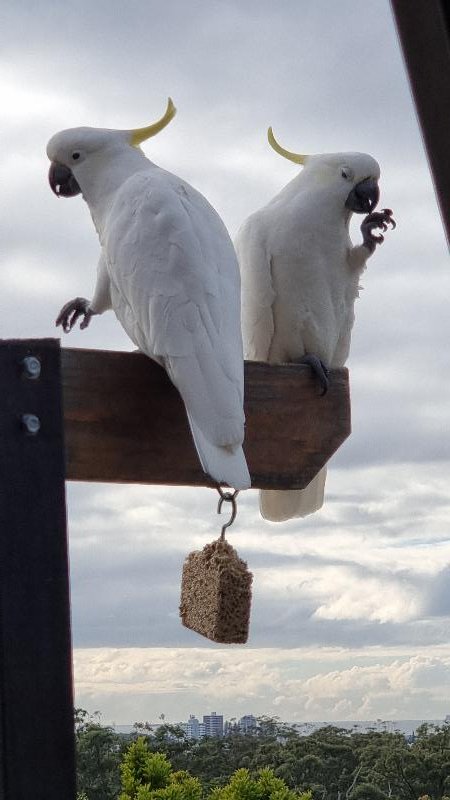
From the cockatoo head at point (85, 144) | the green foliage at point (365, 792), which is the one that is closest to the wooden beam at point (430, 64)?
the cockatoo head at point (85, 144)

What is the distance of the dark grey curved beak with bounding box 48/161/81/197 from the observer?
2037 millimetres

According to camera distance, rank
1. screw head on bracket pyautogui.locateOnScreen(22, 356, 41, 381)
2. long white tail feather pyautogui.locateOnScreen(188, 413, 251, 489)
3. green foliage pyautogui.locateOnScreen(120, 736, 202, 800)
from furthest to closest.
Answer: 1. green foliage pyautogui.locateOnScreen(120, 736, 202, 800)
2. long white tail feather pyautogui.locateOnScreen(188, 413, 251, 489)
3. screw head on bracket pyautogui.locateOnScreen(22, 356, 41, 381)

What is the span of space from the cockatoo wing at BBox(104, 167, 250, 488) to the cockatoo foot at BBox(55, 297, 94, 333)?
18 cm

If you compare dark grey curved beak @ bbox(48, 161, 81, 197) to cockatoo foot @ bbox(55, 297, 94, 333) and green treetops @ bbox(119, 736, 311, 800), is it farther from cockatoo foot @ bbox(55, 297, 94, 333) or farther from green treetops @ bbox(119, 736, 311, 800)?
green treetops @ bbox(119, 736, 311, 800)

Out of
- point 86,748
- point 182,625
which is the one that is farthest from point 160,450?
point 86,748

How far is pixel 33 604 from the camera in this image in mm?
1172

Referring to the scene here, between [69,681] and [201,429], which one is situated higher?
[201,429]

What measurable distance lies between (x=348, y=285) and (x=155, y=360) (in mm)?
957

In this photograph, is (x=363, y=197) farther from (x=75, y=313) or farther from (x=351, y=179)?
(x=75, y=313)

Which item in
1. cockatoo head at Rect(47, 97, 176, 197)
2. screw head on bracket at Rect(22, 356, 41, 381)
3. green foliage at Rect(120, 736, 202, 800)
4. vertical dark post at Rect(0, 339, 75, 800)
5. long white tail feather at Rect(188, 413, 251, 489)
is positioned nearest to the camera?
vertical dark post at Rect(0, 339, 75, 800)

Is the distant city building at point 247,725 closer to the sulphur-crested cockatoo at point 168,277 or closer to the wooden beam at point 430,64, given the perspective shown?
the sulphur-crested cockatoo at point 168,277

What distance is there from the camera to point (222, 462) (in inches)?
56.7

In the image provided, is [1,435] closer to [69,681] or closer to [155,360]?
[69,681]

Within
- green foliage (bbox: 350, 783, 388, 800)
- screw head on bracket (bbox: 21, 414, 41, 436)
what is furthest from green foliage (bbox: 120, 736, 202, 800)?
screw head on bracket (bbox: 21, 414, 41, 436)
